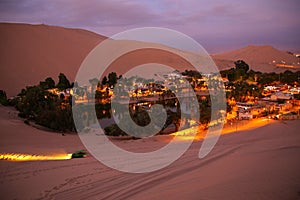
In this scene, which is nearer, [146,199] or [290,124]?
[146,199]

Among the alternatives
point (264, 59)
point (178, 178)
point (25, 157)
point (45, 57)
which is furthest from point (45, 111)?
point (264, 59)

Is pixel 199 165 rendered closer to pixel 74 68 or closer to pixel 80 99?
pixel 80 99

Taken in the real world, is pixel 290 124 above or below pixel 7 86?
below

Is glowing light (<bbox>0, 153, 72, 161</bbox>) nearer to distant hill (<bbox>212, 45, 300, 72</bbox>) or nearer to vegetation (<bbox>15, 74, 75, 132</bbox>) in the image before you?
vegetation (<bbox>15, 74, 75, 132</bbox>)

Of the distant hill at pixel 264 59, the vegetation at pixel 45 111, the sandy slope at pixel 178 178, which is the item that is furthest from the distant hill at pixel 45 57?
the sandy slope at pixel 178 178

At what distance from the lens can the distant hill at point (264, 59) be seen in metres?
79.4

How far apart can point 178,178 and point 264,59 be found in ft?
339

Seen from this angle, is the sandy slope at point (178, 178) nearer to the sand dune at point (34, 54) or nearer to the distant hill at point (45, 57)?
the sand dune at point (34, 54)

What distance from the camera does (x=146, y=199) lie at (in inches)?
211

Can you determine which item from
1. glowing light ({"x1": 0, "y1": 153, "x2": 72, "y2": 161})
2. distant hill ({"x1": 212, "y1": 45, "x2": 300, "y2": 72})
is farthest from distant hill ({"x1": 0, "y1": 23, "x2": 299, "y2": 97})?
glowing light ({"x1": 0, "y1": 153, "x2": 72, "y2": 161})

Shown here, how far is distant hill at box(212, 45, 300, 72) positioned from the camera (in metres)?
79.4

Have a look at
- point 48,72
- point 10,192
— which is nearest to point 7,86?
point 48,72

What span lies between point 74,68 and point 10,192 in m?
50.0

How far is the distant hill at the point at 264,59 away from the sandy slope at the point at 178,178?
74.3m
